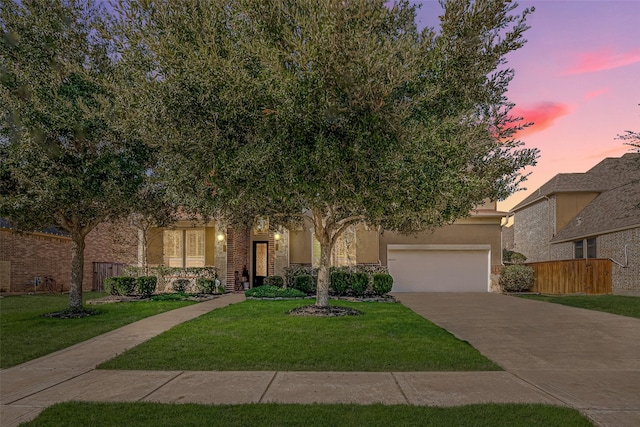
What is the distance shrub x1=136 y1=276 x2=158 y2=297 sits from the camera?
1983 cm

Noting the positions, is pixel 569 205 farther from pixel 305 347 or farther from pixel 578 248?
pixel 305 347

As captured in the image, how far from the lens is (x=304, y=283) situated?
21406 mm

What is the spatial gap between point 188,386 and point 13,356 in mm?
4511

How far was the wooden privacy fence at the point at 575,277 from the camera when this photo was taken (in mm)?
24844

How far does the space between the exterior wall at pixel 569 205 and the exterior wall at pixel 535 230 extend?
398 millimetres

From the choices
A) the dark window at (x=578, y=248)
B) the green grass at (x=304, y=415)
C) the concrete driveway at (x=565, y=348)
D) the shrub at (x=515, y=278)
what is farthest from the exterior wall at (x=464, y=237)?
the green grass at (x=304, y=415)

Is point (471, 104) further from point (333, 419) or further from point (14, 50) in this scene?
point (14, 50)

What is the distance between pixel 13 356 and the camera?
8867 millimetres

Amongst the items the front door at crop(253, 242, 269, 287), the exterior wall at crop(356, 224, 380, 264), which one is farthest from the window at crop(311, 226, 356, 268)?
the front door at crop(253, 242, 269, 287)

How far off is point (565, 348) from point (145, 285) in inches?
630

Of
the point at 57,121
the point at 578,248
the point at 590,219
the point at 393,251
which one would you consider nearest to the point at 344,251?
the point at 393,251

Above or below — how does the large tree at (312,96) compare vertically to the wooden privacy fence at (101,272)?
above

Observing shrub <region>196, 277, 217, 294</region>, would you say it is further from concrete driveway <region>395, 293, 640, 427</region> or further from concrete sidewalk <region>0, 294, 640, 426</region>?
concrete sidewalk <region>0, 294, 640, 426</region>

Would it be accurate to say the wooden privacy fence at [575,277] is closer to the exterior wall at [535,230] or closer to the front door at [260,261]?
the exterior wall at [535,230]
